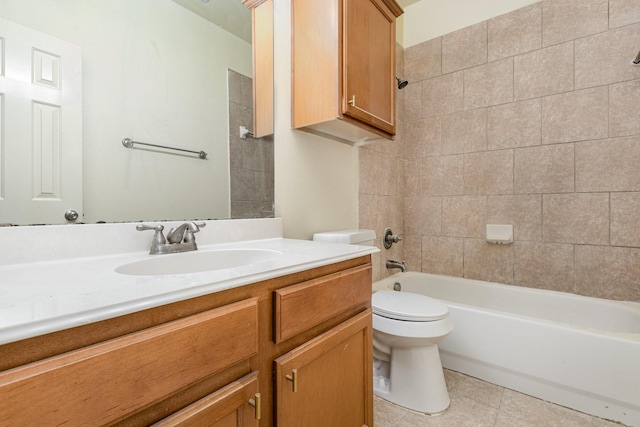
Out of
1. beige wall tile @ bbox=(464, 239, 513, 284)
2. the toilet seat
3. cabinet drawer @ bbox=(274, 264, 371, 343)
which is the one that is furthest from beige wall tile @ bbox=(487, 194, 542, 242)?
cabinet drawer @ bbox=(274, 264, 371, 343)

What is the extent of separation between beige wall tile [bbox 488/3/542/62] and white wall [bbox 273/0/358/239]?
1379 mm

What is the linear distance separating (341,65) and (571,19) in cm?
165

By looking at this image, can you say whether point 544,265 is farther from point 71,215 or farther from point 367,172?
point 71,215

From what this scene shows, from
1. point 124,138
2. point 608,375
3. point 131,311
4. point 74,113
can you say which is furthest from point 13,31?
point 608,375

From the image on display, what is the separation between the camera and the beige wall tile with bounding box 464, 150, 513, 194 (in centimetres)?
211

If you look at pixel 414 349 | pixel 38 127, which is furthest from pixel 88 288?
pixel 414 349

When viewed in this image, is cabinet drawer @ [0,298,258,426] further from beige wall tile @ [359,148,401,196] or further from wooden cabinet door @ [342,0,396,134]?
beige wall tile @ [359,148,401,196]

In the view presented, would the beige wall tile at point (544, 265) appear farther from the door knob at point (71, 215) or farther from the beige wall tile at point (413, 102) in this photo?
the door knob at point (71, 215)

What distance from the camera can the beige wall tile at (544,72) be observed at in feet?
6.27

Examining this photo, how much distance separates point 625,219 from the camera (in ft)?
5.76

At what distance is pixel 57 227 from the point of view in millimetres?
861

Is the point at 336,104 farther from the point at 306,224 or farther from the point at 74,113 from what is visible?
the point at 74,113

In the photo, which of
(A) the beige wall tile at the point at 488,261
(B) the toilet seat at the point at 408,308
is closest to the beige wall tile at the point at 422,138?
(A) the beige wall tile at the point at 488,261

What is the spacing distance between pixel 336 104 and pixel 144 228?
896 mm
